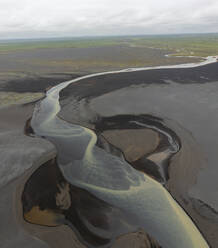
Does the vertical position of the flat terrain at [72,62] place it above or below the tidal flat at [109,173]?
above

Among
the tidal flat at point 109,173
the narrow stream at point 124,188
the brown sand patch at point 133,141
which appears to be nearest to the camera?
the tidal flat at point 109,173

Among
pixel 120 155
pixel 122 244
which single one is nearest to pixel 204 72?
pixel 120 155

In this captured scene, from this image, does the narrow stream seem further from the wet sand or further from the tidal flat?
the wet sand

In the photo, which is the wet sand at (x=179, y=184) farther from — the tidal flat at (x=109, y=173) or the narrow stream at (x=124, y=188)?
the narrow stream at (x=124, y=188)

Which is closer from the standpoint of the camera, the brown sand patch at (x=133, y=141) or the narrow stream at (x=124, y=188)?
the narrow stream at (x=124, y=188)

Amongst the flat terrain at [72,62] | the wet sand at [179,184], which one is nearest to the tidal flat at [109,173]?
the wet sand at [179,184]

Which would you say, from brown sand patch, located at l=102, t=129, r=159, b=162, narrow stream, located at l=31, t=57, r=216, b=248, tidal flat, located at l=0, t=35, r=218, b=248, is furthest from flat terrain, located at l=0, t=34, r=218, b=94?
brown sand patch, located at l=102, t=129, r=159, b=162

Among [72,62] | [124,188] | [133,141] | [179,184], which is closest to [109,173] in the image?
[124,188]

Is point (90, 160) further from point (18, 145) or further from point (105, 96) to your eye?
point (105, 96)
